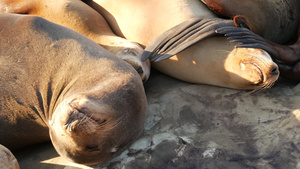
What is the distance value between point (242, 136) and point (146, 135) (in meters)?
0.58

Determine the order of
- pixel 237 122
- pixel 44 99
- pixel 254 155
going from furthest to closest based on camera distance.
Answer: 1. pixel 237 122
2. pixel 44 99
3. pixel 254 155

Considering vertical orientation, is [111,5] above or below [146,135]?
above

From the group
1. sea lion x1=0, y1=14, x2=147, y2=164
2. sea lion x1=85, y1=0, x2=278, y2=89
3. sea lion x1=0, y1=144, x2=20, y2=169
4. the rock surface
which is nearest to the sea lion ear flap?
sea lion x1=85, y1=0, x2=278, y2=89

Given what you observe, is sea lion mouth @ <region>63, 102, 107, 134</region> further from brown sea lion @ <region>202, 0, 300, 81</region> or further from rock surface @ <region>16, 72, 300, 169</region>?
brown sea lion @ <region>202, 0, 300, 81</region>

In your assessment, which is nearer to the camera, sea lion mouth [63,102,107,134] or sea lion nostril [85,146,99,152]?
sea lion mouth [63,102,107,134]

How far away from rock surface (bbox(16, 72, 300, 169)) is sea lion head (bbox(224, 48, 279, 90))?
11 centimetres

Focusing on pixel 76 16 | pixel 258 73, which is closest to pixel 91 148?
pixel 258 73

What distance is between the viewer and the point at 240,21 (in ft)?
9.66

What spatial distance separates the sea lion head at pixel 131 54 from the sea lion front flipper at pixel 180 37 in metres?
0.09

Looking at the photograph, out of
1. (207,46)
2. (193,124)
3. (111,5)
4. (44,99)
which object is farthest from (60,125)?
(111,5)

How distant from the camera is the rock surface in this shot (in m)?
2.19

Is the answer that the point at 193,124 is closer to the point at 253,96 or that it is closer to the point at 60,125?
the point at 253,96

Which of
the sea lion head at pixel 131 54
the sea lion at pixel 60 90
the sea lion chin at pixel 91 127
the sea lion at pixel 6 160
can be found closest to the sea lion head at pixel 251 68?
the sea lion head at pixel 131 54

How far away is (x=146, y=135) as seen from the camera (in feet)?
8.11
